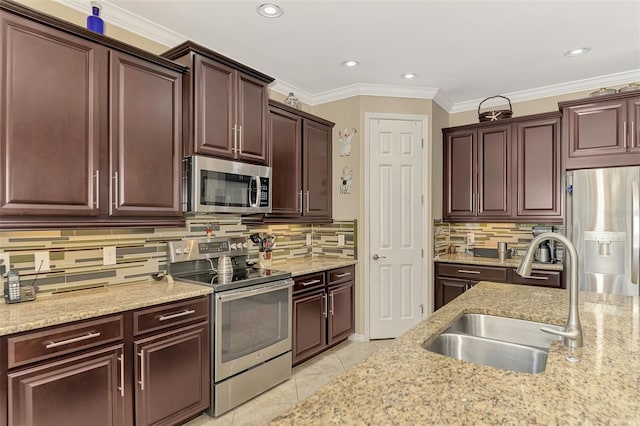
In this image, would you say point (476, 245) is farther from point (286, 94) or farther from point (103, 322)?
point (103, 322)

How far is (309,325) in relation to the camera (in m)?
3.31

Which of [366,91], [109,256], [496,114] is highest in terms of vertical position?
[366,91]

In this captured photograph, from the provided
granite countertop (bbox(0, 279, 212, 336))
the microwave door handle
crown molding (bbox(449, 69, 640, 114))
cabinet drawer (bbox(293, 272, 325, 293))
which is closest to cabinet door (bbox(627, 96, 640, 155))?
crown molding (bbox(449, 69, 640, 114))

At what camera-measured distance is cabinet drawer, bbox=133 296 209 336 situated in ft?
6.60

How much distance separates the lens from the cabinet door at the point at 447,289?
393cm

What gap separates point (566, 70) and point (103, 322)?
431 centimetres

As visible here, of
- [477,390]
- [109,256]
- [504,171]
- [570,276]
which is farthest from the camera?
[504,171]

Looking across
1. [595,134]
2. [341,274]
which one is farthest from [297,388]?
[595,134]

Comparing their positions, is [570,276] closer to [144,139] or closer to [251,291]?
[251,291]

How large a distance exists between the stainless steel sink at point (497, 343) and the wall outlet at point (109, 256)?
6.91 ft

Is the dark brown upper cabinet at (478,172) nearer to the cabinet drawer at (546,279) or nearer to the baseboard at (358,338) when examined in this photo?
the cabinet drawer at (546,279)

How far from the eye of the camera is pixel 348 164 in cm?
403

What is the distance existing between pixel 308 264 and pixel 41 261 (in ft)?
6.97

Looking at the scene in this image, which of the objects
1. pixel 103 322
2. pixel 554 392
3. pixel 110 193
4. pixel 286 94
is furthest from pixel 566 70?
pixel 103 322
